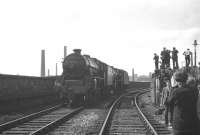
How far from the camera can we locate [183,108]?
4.63 meters

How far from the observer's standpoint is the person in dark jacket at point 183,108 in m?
4.56

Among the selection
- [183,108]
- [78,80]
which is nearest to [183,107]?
[183,108]

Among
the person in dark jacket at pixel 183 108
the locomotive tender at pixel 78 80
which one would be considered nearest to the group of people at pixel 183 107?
the person in dark jacket at pixel 183 108

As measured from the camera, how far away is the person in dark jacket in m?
4.56

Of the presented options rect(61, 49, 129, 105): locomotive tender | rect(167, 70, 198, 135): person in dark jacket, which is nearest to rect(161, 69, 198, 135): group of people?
rect(167, 70, 198, 135): person in dark jacket

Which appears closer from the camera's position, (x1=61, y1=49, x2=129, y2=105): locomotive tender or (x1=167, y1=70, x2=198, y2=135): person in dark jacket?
(x1=167, y1=70, x2=198, y2=135): person in dark jacket

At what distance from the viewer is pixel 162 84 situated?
1869cm

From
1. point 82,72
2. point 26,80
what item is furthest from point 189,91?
point 26,80

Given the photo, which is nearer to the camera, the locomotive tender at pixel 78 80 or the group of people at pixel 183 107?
the group of people at pixel 183 107

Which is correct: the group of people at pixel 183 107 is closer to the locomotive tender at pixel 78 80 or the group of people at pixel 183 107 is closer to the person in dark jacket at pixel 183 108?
the person in dark jacket at pixel 183 108

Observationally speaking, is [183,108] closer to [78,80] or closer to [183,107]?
[183,107]

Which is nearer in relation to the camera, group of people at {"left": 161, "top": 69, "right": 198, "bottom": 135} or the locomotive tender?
group of people at {"left": 161, "top": 69, "right": 198, "bottom": 135}

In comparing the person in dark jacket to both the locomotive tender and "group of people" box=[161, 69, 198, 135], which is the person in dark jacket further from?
the locomotive tender

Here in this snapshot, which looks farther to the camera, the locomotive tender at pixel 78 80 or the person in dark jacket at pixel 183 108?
the locomotive tender at pixel 78 80
